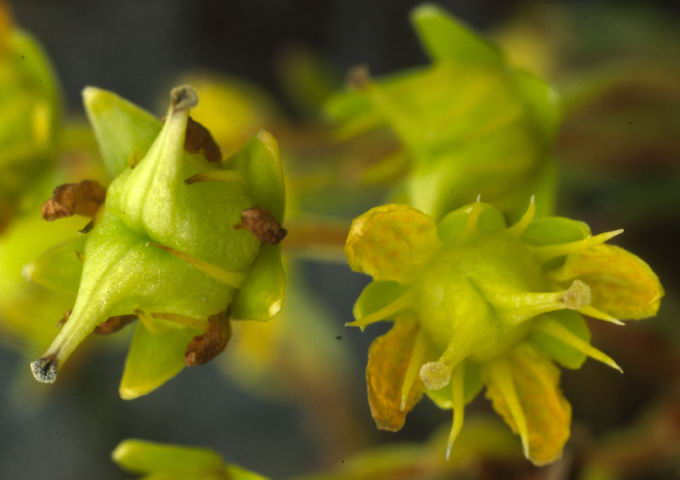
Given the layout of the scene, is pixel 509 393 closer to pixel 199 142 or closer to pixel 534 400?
pixel 534 400

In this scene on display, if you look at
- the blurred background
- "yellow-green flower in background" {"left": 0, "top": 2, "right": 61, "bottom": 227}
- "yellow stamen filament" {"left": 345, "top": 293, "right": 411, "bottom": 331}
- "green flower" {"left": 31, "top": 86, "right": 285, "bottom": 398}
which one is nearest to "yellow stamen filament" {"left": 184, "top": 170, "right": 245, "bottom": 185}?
"green flower" {"left": 31, "top": 86, "right": 285, "bottom": 398}

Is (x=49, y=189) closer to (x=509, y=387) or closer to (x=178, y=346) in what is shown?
(x=178, y=346)

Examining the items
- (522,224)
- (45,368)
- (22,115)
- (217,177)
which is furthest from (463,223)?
(22,115)

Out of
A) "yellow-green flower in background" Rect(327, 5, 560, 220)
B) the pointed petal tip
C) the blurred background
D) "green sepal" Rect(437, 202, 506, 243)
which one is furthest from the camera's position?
the blurred background

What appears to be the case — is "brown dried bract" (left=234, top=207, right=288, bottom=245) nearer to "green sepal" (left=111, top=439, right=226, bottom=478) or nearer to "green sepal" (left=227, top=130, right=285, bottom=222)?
"green sepal" (left=227, top=130, right=285, bottom=222)

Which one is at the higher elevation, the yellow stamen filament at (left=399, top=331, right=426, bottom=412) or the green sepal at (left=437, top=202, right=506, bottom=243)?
the green sepal at (left=437, top=202, right=506, bottom=243)

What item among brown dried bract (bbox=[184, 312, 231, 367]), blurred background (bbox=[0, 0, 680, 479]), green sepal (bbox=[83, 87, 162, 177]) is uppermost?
green sepal (bbox=[83, 87, 162, 177])

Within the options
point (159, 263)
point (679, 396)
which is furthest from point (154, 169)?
point (679, 396)

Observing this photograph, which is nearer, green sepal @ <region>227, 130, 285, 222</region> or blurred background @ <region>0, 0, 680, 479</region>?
green sepal @ <region>227, 130, 285, 222</region>
